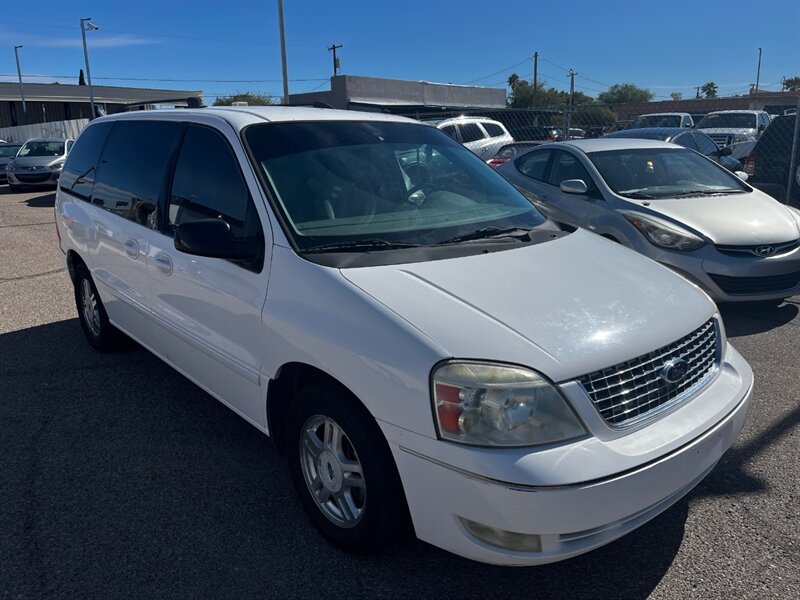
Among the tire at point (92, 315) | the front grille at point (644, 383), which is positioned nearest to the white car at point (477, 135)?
the tire at point (92, 315)

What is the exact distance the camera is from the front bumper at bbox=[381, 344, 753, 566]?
2213 millimetres

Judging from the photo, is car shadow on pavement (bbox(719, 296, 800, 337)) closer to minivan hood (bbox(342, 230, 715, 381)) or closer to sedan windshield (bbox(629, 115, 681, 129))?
minivan hood (bbox(342, 230, 715, 381))

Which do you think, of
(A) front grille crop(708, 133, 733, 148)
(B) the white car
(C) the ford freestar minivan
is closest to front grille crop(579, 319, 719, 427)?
(C) the ford freestar minivan

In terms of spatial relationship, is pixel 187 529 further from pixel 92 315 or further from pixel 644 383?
pixel 92 315

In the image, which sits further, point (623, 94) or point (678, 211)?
point (623, 94)

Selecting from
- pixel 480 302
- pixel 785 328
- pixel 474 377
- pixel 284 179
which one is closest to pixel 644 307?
pixel 480 302

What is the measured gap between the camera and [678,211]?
6176 millimetres

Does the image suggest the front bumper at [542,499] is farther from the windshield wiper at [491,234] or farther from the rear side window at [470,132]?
the rear side window at [470,132]

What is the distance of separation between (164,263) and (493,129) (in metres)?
14.8

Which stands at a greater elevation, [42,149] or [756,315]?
[42,149]

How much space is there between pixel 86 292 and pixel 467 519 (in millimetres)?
4317

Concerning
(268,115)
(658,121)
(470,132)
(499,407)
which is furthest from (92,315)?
(658,121)

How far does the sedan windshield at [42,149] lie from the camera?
20703mm

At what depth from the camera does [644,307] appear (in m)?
2.78
